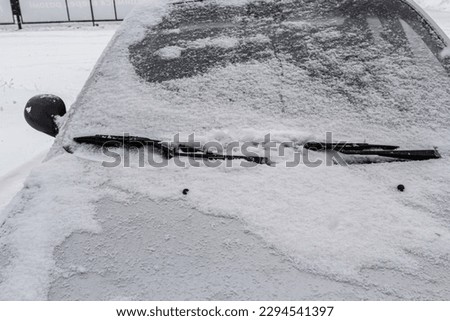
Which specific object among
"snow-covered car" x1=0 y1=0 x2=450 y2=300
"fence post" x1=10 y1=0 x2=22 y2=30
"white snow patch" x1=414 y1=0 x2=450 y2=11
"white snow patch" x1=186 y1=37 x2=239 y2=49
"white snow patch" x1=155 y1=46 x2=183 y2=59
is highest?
"white snow patch" x1=186 y1=37 x2=239 y2=49

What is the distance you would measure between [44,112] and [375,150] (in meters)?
1.43

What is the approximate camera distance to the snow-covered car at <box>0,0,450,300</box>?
3.74ft

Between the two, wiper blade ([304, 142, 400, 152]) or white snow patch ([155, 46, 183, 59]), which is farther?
white snow patch ([155, 46, 183, 59])

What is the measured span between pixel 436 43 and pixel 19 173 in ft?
10.2

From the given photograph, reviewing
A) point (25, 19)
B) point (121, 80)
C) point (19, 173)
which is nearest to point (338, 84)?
point (121, 80)

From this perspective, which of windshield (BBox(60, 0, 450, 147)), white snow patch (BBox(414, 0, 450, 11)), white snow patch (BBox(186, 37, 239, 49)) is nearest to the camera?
windshield (BBox(60, 0, 450, 147))

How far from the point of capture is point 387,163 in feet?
4.83

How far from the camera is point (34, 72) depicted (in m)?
7.11

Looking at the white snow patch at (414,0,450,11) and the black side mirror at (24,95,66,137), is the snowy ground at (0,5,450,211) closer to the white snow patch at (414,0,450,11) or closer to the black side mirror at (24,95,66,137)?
the white snow patch at (414,0,450,11)

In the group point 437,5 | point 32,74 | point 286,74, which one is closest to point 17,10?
point 32,74

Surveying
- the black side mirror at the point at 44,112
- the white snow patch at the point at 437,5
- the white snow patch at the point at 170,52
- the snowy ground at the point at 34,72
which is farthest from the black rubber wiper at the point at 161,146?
the white snow patch at the point at 437,5
